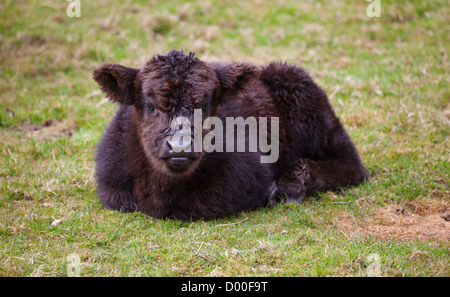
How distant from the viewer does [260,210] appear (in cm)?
643

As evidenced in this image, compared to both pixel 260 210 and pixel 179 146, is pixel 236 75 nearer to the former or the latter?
pixel 179 146

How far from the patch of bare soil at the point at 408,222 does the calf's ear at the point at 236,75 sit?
1916 millimetres

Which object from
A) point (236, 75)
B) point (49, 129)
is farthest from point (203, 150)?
point (49, 129)

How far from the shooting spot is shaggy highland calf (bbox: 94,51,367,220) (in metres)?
5.61

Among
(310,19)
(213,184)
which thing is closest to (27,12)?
(310,19)

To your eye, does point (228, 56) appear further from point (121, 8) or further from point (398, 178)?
point (398, 178)

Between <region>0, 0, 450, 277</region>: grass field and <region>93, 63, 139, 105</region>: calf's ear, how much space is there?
1.31m

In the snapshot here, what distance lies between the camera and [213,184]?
613cm

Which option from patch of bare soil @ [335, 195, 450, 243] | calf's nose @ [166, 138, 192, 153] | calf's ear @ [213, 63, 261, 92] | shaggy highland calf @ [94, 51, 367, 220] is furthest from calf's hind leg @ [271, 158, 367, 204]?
calf's nose @ [166, 138, 192, 153]

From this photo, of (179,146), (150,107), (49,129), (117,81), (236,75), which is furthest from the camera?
(49,129)

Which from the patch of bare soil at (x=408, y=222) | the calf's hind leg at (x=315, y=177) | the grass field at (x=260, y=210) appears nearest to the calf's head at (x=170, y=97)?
the grass field at (x=260, y=210)

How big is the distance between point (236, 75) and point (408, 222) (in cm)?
252

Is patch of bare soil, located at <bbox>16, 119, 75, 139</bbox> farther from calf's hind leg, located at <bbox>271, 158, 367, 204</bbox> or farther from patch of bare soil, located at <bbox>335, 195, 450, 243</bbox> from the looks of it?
patch of bare soil, located at <bbox>335, 195, 450, 243</bbox>
